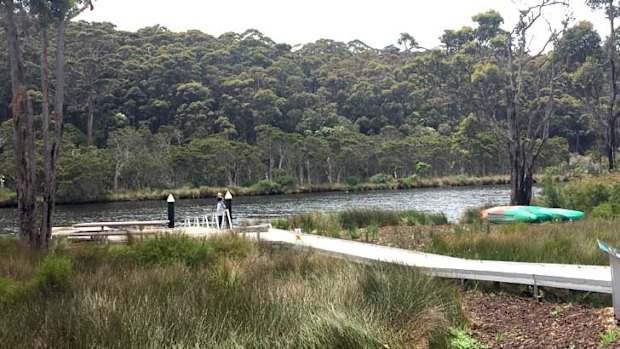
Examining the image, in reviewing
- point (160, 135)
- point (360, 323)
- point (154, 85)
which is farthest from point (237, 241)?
point (154, 85)

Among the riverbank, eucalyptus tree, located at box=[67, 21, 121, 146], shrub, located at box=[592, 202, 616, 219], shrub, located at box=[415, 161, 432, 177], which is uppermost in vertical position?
eucalyptus tree, located at box=[67, 21, 121, 146]

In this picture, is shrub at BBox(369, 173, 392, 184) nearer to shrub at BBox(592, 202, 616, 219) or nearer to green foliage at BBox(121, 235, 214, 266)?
shrub at BBox(592, 202, 616, 219)

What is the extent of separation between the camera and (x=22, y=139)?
438 inches

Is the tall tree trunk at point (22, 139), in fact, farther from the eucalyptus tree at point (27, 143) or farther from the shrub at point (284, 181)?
the shrub at point (284, 181)

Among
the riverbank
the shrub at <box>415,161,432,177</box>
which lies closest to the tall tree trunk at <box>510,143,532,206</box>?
the riverbank

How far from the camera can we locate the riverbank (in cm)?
5116

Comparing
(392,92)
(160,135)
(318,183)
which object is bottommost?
A: (318,183)

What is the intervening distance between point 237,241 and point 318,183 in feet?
177

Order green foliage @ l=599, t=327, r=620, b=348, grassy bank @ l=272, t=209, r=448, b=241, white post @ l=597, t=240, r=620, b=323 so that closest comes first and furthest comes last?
green foliage @ l=599, t=327, r=620, b=348 → white post @ l=597, t=240, r=620, b=323 → grassy bank @ l=272, t=209, r=448, b=241

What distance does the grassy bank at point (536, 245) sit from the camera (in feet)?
27.9

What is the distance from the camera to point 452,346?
542 centimetres

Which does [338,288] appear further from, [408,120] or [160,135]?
[408,120]

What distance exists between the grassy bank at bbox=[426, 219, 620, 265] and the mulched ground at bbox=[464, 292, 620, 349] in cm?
170

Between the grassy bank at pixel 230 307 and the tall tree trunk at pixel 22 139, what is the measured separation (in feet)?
10.2
